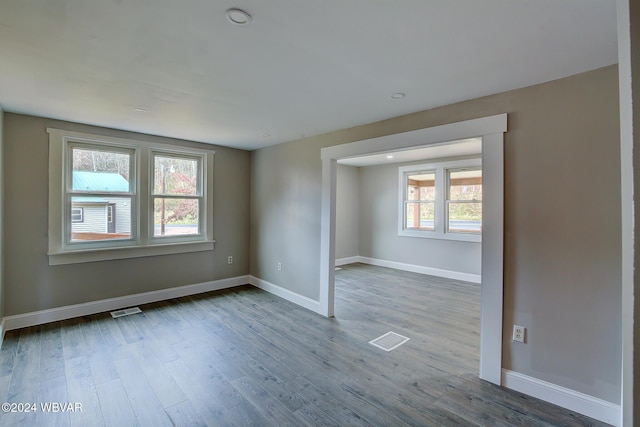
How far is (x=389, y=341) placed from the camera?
3199 millimetres

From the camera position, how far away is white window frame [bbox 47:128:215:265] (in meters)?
3.56

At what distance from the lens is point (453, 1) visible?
54.8 inches

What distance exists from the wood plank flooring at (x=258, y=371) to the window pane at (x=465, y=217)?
2131mm

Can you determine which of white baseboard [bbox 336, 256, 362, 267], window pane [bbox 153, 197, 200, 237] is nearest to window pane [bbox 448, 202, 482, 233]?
white baseboard [bbox 336, 256, 362, 267]

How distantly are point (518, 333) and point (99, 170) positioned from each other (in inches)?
198

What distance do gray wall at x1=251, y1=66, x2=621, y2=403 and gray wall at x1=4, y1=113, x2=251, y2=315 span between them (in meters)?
4.26

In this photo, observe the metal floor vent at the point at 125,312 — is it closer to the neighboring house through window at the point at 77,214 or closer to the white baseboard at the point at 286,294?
the neighboring house through window at the point at 77,214

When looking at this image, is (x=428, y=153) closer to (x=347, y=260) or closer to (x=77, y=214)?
(x=347, y=260)

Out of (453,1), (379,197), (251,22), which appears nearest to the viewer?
(453,1)

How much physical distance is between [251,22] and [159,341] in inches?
121

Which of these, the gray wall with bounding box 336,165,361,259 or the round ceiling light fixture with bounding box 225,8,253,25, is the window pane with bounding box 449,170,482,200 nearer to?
the gray wall with bounding box 336,165,361,259

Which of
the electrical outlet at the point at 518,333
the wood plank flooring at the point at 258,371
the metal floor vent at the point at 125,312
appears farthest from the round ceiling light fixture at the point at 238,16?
the metal floor vent at the point at 125,312

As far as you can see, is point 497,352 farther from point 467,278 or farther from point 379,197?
point 379,197

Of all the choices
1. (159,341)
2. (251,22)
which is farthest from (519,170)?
(159,341)
